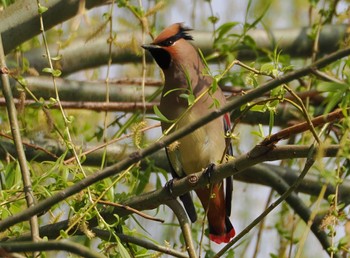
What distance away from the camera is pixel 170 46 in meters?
4.14

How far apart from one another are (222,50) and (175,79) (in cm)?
55

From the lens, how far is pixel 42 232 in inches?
121

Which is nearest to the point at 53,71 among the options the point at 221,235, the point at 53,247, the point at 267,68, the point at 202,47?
the point at 267,68

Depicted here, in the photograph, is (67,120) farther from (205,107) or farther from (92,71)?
(92,71)

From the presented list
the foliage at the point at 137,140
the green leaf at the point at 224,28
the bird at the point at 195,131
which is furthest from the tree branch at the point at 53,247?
the green leaf at the point at 224,28

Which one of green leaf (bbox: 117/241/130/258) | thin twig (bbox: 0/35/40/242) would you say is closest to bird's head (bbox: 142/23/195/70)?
thin twig (bbox: 0/35/40/242)

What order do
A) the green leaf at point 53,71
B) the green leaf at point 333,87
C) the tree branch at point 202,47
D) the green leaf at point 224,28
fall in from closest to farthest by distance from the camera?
the green leaf at point 333,87, the green leaf at point 53,71, the green leaf at point 224,28, the tree branch at point 202,47

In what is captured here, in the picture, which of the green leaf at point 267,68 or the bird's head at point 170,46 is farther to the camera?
the bird's head at point 170,46

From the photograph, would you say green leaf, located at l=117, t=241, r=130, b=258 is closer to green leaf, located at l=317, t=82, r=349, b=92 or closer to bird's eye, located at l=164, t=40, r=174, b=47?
green leaf, located at l=317, t=82, r=349, b=92

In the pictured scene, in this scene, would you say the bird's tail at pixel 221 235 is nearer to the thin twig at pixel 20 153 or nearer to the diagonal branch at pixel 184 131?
the thin twig at pixel 20 153

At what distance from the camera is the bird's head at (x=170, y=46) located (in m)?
4.09

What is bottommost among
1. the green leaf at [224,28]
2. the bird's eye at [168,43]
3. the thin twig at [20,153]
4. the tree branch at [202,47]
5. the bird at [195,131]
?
the thin twig at [20,153]

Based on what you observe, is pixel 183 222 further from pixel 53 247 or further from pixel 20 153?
pixel 53 247

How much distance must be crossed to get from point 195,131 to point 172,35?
470 millimetres
